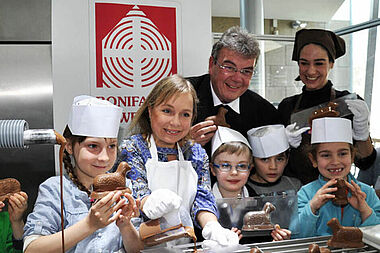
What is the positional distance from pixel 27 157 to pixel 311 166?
3.82ft

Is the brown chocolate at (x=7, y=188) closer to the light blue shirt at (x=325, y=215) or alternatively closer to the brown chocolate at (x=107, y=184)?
the brown chocolate at (x=107, y=184)

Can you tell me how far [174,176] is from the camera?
53.2 inches

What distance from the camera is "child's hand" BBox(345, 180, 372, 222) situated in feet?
4.62

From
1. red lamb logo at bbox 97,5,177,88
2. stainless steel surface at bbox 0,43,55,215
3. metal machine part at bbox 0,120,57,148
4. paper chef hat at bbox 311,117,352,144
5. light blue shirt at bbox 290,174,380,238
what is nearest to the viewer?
metal machine part at bbox 0,120,57,148

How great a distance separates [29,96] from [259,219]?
1.05m

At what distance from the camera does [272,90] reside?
7.86 feet

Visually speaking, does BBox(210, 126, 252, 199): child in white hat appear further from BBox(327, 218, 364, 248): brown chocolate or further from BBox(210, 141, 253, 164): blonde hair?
BBox(327, 218, 364, 248): brown chocolate

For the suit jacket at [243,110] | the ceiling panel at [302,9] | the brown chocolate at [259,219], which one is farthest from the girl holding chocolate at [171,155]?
the ceiling panel at [302,9]

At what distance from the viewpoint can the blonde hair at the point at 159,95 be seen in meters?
1.35

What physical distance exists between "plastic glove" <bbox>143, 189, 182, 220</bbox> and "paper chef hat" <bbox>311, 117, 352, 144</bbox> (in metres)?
0.69

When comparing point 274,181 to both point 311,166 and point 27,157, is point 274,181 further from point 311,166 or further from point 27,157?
point 27,157

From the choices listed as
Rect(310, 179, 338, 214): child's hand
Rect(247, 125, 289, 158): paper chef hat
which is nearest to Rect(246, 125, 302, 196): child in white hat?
Rect(247, 125, 289, 158): paper chef hat

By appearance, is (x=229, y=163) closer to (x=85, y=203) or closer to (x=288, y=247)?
(x=288, y=247)

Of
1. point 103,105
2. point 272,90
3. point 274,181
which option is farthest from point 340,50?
point 103,105
